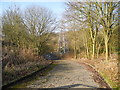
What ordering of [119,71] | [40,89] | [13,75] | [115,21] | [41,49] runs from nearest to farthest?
[40,89] → [13,75] → [119,71] → [115,21] → [41,49]

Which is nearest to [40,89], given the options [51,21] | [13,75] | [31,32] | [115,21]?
[13,75]

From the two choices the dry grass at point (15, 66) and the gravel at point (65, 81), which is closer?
the gravel at point (65, 81)

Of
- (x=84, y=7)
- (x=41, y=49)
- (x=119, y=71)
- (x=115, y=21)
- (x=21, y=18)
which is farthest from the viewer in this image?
(x=41, y=49)

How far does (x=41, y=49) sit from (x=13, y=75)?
1628 cm

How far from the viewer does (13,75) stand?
8.05 metres

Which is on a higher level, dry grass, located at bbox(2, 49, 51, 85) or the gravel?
dry grass, located at bbox(2, 49, 51, 85)

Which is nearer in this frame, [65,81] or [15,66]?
[65,81]

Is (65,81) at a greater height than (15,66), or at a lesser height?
lesser

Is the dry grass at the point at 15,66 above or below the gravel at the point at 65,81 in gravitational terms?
above

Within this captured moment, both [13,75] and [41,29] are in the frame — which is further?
[41,29]

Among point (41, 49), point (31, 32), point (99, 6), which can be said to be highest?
point (99, 6)

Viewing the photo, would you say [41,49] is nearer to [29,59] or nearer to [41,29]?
[41,29]

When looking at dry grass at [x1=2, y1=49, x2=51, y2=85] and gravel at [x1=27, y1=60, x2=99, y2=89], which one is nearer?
gravel at [x1=27, y1=60, x2=99, y2=89]

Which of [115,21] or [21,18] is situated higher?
[21,18]
